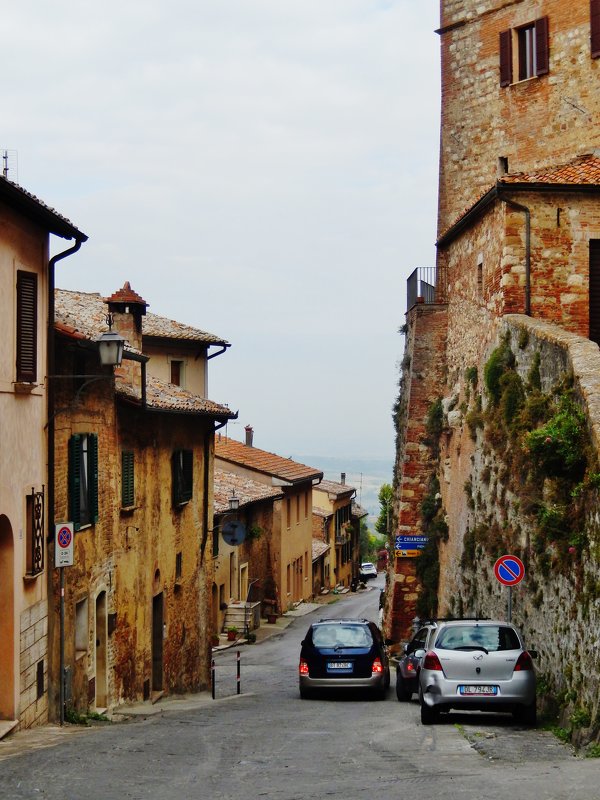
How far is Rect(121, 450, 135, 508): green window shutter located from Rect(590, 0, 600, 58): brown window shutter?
1482 cm

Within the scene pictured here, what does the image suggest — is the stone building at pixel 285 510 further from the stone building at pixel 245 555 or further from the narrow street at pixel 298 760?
the narrow street at pixel 298 760

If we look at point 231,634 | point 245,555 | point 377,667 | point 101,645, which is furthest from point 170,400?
point 245,555

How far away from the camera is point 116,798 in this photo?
29.6 feet

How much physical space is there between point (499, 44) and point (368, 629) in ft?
54.0

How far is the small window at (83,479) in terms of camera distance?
1741 centimetres

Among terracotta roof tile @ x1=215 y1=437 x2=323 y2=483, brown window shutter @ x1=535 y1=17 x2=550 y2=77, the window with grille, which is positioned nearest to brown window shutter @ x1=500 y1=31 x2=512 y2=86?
the window with grille

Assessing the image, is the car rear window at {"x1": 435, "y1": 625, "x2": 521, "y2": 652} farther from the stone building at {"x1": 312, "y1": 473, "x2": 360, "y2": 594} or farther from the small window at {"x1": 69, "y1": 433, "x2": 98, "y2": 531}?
the stone building at {"x1": 312, "y1": 473, "x2": 360, "y2": 594}

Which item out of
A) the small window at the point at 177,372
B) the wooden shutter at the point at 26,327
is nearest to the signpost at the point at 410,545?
the small window at the point at 177,372

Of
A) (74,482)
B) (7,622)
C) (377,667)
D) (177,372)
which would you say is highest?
(177,372)

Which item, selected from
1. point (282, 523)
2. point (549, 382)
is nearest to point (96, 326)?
point (549, 382)

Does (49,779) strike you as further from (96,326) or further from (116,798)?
(96,326)

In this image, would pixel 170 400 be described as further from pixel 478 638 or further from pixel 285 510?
pixel 285 510

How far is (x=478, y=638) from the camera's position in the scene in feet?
47.6

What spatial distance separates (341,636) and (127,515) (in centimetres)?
459
